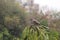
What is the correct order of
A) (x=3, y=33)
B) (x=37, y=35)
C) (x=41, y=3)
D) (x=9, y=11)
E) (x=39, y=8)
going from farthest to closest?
(x=41, y=3)
(x=39, y=8)
(x=9, y=11)
(x=3, y=33)
(x=37, y=35)

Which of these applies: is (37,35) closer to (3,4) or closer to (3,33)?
(3,33)

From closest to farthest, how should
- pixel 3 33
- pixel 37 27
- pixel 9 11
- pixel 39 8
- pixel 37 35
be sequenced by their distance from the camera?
1. pixel 37 27
2. pixel 37 35
3. pixel 3 33
4. pixel 9 11
5. pixel 39 8

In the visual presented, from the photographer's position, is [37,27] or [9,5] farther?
[9,5]

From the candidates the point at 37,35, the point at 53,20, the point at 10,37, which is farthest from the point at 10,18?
the point at 37,35

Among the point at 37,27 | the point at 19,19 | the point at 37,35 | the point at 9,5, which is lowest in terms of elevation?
the point at 19,19

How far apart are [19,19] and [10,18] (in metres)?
0.24

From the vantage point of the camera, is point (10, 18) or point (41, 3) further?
point (41, 3)

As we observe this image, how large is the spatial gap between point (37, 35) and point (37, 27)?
135 millimetres

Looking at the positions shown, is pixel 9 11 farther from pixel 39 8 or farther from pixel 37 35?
pixel 37 35

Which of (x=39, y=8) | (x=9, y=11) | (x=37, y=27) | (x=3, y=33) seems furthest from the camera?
(x=39, y=8)

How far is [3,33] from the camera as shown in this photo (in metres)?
4.77

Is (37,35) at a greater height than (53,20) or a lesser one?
greater

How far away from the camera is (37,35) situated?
5.60 ft

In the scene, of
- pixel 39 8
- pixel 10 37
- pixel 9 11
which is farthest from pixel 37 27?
pixel 39 8
